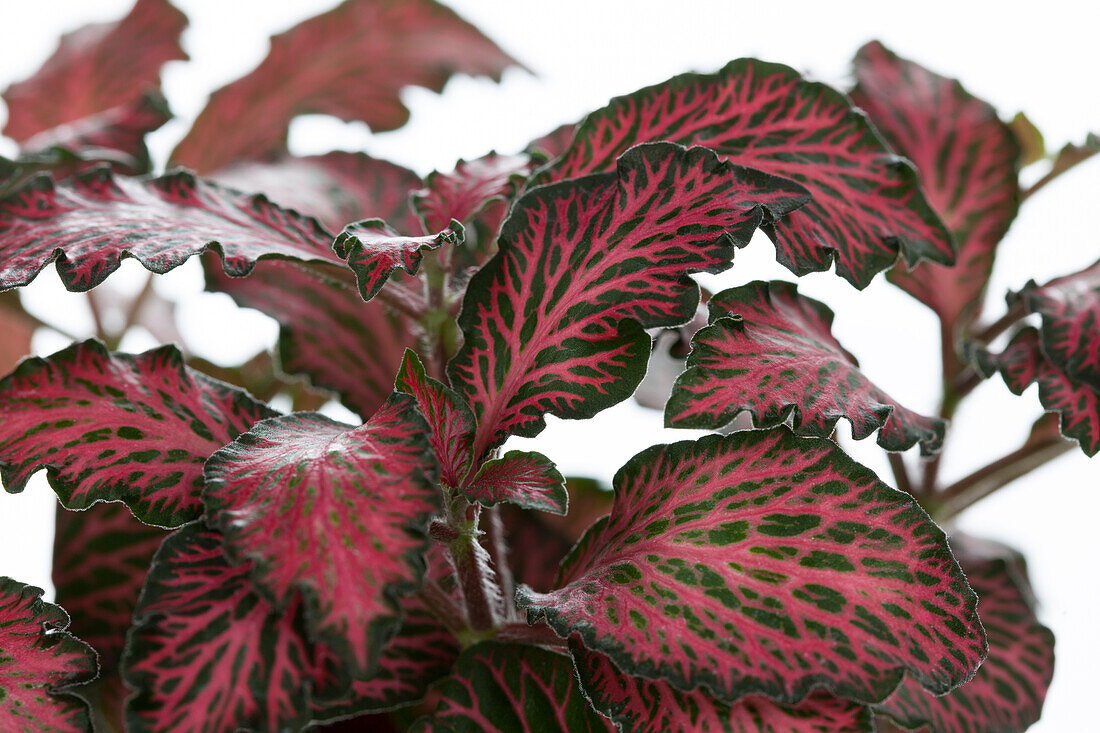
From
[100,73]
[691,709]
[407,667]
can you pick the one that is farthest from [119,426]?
[100,73]

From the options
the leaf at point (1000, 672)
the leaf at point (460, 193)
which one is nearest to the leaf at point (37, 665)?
the leaf at point (460, 193)

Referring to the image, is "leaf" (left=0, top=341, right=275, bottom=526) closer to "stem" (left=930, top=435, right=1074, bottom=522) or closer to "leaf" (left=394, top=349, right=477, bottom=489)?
"leaf" (left=394, top=349, right=477, bottom=489)

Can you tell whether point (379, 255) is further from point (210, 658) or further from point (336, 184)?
point (336, 184)

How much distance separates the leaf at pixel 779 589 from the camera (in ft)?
1.59

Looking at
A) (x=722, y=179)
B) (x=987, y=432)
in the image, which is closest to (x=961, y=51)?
(x=987, y=432)

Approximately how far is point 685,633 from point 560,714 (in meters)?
0.12

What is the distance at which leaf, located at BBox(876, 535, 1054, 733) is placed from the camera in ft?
2.22

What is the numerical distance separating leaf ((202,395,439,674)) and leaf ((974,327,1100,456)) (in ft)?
1.41

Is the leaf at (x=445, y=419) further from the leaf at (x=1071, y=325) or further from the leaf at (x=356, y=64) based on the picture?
the leaf at (x=356, y=64)

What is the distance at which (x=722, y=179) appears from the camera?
1.82ft

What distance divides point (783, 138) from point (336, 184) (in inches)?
17.6

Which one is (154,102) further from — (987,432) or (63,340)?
(987,432)

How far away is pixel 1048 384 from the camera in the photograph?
2.23 feet

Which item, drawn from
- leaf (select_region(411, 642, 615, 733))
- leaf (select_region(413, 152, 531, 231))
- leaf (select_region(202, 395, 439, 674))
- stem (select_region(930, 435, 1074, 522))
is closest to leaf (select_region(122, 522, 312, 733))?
leaf (select_region(202, 395, 439, 674))
